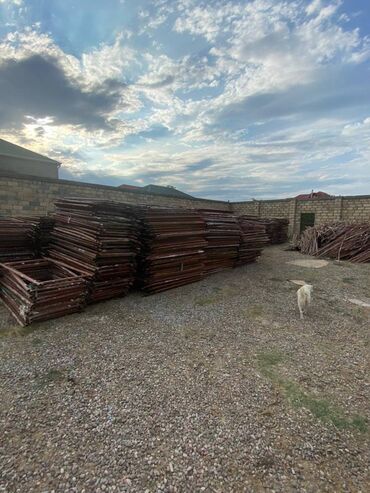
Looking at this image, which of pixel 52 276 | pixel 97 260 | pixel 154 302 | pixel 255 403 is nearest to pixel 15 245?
pixel 52 276

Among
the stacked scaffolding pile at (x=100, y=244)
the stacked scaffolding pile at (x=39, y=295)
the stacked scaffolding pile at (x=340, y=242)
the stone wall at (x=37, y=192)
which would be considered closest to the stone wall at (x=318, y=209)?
the stacked scaffolding pile at (x=340, y=242)

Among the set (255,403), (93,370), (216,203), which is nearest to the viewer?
(255,403)

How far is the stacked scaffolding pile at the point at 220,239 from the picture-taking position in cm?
846

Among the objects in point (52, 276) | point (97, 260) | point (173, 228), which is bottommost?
point (52, 276)

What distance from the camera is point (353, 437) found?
2451 millimetres

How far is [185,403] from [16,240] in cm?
635

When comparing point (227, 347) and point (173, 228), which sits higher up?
point (173, 228)

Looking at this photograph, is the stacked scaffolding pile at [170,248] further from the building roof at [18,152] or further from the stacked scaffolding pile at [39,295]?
the building roof at [18,152]

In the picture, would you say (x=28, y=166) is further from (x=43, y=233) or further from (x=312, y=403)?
(x=312, y=403)

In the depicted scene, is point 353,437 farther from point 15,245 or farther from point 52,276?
point 15,245

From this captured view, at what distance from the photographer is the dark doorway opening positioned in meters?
17.4

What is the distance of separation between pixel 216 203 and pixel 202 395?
18465 mm

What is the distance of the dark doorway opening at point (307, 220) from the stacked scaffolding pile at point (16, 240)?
16.2 m

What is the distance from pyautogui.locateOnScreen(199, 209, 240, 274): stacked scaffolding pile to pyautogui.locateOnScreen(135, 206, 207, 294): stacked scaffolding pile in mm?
553
